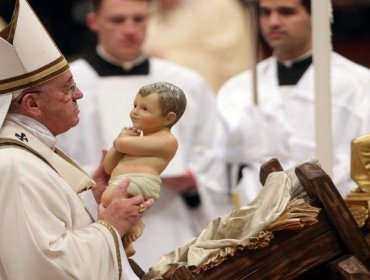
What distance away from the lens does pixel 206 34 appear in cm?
1002

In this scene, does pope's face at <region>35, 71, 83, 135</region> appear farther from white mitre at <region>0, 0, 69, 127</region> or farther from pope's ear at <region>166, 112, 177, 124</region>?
pope's ear at <region>166, 112, 177, 124</region>

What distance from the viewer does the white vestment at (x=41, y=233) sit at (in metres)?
3.89

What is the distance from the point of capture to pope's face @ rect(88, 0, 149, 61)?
7.70 m

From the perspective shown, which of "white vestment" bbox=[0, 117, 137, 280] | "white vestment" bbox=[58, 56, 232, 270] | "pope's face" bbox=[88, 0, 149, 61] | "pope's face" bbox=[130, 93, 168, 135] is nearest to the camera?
"white vestment" bbox=[0, 117, 137, 280]

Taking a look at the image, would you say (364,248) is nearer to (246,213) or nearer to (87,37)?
(246,213)

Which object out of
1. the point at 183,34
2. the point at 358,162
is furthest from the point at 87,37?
the point at 358,162

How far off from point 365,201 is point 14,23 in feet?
3.51

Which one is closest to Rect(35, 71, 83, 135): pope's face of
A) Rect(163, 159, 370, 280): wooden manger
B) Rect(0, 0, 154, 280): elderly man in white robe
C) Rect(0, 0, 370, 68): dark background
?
Rect(0, 0, 154, 280): elderly man in white robe

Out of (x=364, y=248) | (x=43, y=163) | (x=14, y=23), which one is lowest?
(x=364, y=248)

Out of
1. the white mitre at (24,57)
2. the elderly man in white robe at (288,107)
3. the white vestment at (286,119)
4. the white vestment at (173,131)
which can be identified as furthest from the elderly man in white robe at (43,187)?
the white vestment at (173,131)

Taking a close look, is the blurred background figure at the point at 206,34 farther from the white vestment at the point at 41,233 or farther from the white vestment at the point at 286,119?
the white vestment at the point at 41,233

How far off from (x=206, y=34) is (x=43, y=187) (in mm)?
6157

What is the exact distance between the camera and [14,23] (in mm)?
4117

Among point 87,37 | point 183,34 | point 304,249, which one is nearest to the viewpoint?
point 304,249
